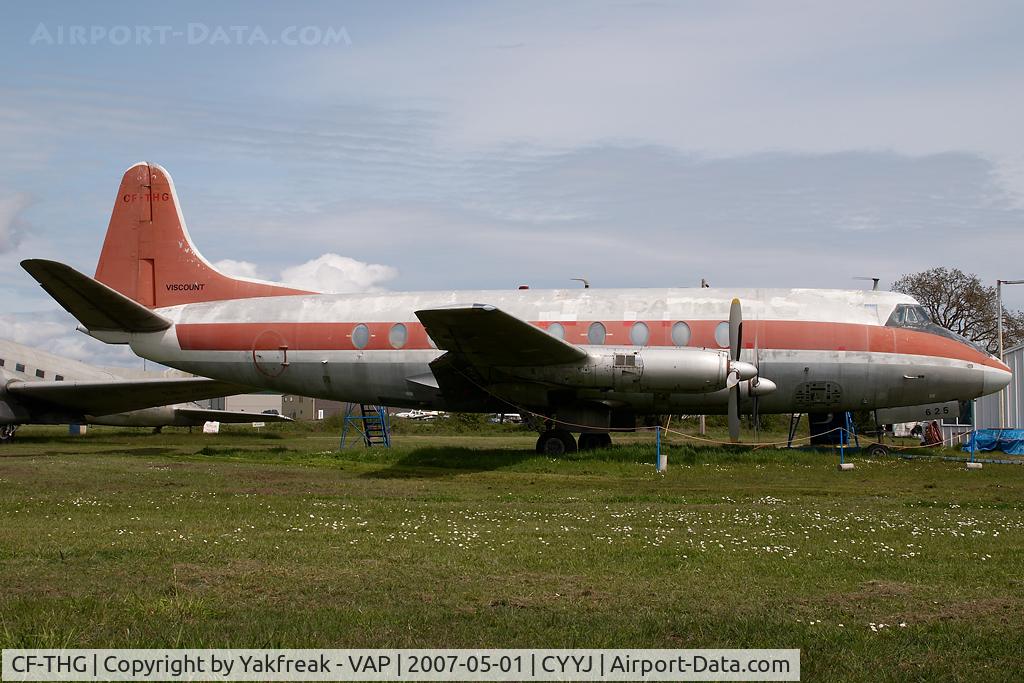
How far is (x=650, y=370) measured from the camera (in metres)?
20.5

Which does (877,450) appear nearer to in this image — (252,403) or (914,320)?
(914,320)

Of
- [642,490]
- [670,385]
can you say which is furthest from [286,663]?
[670,385]

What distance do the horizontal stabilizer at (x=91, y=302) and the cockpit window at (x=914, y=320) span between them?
18.9 m

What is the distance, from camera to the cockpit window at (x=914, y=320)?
75.3 feet

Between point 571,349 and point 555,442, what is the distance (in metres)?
3.72

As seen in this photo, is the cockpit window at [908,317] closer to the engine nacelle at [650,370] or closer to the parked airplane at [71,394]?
the engine nacelle at [650,370]

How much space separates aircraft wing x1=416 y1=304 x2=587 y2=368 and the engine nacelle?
1.16ft

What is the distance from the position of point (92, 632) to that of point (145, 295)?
22.3 meters

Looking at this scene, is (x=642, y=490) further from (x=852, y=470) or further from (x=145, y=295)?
(x=145, y=295)

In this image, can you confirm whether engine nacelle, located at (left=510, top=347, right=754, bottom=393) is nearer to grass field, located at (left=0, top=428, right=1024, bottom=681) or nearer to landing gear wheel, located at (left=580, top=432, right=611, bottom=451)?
grass field, located at (left=0, top=428, right=1024, bottom=681)

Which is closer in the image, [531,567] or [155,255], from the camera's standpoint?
[531,567]

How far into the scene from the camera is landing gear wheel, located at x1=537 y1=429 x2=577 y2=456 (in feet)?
77.0

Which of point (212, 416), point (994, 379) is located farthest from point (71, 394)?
point (994, 379)

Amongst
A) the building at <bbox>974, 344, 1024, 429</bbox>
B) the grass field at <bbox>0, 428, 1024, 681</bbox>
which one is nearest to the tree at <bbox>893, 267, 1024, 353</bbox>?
the building at <bbox>974, 344, 1024, 429</bbox>
